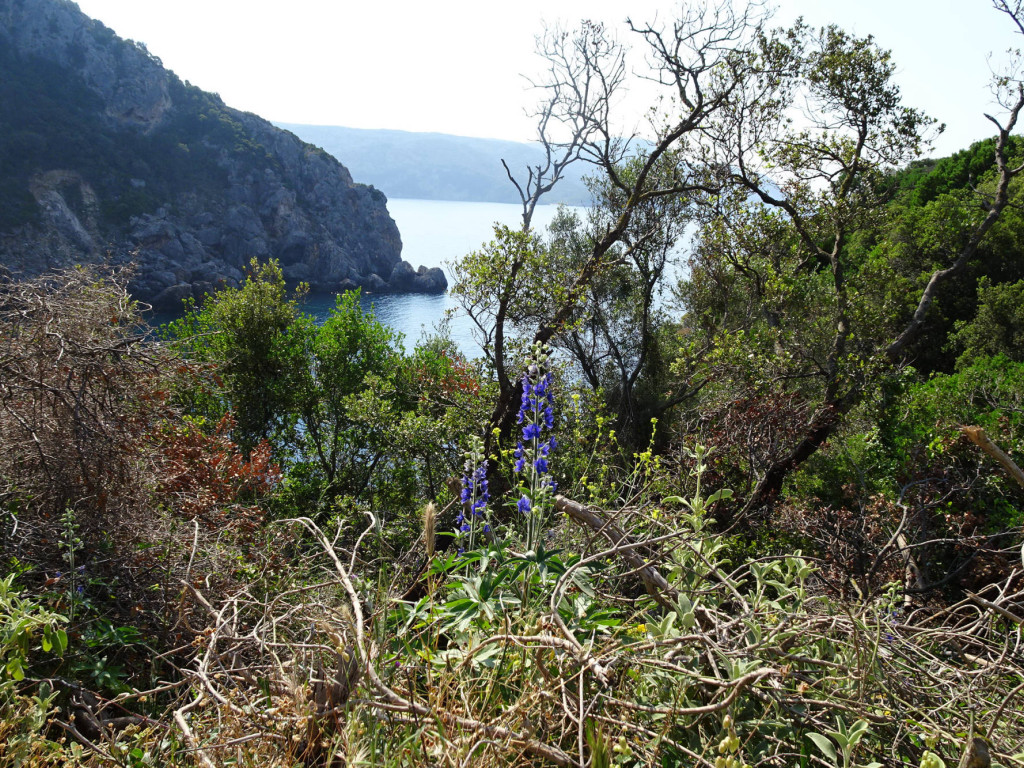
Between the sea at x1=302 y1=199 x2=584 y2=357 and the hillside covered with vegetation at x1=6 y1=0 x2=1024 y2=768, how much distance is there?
3.27 meters

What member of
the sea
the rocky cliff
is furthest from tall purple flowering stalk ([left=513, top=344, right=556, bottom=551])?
the rocky cliff

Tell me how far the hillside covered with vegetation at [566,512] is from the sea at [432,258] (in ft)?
10.7

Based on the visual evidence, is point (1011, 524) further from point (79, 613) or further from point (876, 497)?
point (79, 613)

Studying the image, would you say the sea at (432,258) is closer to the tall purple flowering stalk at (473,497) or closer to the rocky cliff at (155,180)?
the tall purple flowering stalk at (473,497)

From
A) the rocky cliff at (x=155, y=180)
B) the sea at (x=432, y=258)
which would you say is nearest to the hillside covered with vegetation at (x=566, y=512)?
the sea at (x=432, y=258)

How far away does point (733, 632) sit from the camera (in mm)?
1872

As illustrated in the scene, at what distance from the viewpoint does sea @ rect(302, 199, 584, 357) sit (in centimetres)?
2412

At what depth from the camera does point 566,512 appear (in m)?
2.37

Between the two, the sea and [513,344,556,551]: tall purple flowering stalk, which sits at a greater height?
[513,344,556,551]: tall purple flowering stalk

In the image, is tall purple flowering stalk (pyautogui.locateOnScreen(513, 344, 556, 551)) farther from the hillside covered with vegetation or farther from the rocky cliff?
the rocky cliff

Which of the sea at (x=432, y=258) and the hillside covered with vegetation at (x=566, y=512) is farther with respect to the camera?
the sea at (x=432, y=258)

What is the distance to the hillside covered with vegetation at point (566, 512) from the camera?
158 cm

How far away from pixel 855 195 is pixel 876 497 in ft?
20.5

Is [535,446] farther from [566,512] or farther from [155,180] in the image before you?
[155,180]
